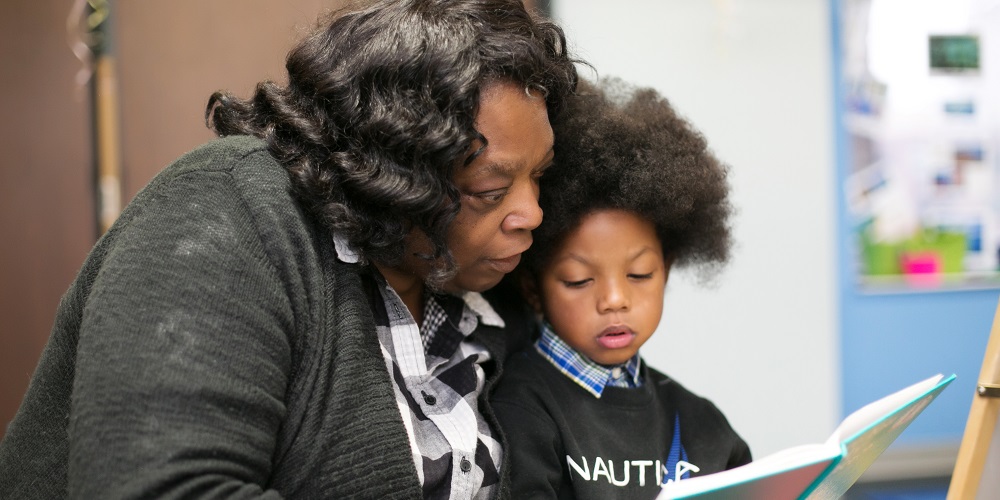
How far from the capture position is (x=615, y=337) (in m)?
1.48

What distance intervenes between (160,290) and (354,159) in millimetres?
322

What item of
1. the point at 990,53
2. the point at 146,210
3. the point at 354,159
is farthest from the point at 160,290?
A: the point at 990,53

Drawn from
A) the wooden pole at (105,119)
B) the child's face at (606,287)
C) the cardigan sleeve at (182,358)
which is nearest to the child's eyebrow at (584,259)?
the child's face at (606,287)

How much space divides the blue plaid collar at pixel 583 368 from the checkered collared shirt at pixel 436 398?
0.18 metres

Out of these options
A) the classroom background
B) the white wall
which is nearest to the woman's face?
the classroom background

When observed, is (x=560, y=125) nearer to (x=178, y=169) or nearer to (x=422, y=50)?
(x=422, y=50)

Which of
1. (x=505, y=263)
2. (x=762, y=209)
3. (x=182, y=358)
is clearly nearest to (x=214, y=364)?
(x=182, y=358)

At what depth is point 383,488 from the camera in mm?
1067

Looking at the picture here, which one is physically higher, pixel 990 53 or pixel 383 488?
pixel 990 53

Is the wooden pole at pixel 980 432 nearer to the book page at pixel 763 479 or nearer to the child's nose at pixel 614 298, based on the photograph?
the book page at pixel 763 479

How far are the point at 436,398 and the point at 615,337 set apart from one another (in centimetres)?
36

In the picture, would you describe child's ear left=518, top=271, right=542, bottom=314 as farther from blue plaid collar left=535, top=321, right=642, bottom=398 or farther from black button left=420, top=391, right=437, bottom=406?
black button left=420, top=391, right=437, bottom=406

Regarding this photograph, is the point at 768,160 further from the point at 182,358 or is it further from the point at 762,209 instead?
the point at 182,358

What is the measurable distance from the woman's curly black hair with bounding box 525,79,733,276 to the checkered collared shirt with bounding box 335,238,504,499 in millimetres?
264
